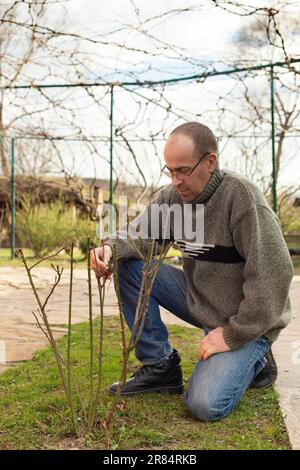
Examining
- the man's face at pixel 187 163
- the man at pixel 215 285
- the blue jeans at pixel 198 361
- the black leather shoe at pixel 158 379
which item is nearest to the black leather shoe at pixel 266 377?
the man at pixel 215 285

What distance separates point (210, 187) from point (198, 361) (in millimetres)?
661

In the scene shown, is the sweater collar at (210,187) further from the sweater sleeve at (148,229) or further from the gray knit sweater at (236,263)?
the sweater sleeve at (148,229)

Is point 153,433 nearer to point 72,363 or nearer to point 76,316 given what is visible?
point 72,363

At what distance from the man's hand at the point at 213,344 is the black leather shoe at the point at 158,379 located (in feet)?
0.84

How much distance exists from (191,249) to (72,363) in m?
0.94

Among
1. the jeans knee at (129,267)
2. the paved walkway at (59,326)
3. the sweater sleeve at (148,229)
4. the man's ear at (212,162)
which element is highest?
the man's ear at (212,162)

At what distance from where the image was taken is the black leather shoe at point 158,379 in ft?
8.60

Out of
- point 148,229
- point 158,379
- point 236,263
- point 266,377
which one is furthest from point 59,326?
point 236,263

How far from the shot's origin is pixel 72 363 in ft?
10.5

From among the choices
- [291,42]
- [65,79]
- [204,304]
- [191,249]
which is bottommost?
[204,304]

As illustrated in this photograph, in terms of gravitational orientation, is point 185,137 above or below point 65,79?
below

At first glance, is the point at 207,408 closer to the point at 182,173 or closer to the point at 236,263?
the point at 236,263

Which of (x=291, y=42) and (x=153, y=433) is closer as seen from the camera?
(x=153, y=433)
